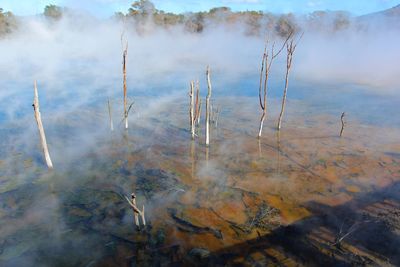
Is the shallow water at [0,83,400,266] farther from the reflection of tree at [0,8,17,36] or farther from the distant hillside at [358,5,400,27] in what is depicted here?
the distant hillside at [358,5,400,27]

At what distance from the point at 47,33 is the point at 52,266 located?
91.2 ft

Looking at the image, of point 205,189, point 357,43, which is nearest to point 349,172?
point 205,189

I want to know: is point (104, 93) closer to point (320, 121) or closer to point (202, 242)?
point (320, 121)

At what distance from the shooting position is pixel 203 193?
24.2ft

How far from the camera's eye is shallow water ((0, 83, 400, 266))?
5.64 metres

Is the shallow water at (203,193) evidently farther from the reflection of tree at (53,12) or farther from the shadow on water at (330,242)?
the reflection of tree at (53,12)

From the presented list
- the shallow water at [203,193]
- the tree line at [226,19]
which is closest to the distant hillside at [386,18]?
the tree line at [226,19]

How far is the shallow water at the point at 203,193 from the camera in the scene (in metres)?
5.64

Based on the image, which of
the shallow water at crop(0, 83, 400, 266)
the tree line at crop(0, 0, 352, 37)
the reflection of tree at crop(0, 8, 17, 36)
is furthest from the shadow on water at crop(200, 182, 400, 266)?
the reflection of tree at crop(0, 8, 17, 36)

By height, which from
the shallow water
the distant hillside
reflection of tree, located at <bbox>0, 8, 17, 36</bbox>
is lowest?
the shallow water

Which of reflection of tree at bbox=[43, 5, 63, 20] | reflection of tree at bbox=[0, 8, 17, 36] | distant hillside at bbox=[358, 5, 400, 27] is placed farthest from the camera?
reflection of tree at bbox=[43, 5, 63, 20]

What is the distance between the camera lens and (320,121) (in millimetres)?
11891

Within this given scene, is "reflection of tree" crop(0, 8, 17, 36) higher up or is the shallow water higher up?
"reflection of tree" crop(0, 8, 17, 36)

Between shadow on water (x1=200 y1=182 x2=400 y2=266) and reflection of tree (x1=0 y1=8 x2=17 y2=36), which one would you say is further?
reflection of tree (x1=0 y1=8 x2=17 y2=36)
